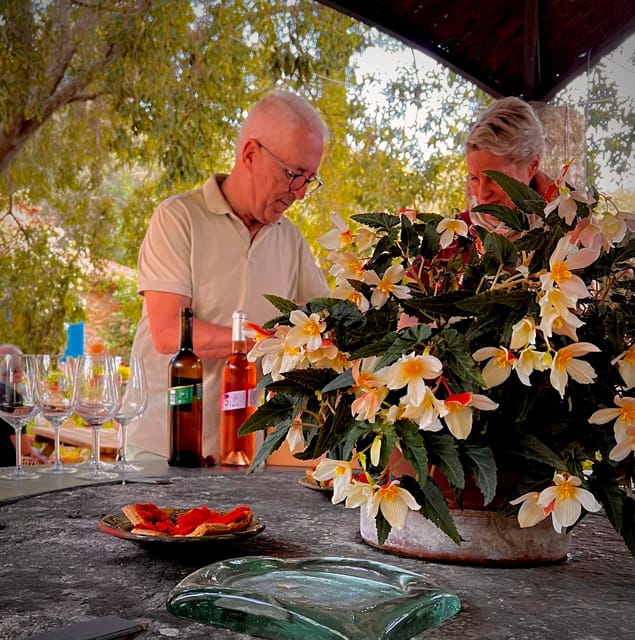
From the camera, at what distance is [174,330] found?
6.90ft

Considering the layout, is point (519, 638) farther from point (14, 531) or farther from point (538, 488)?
point (14, 531)

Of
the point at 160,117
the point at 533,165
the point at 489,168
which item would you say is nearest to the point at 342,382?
the point at 489,168

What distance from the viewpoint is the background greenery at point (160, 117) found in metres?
5.82

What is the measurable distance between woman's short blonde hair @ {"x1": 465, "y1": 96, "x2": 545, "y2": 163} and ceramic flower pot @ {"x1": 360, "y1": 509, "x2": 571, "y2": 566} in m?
1.41

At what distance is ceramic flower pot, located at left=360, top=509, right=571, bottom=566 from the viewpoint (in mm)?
869

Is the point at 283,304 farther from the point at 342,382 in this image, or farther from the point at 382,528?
the point at 382,528

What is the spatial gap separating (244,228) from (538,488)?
161 centimetres

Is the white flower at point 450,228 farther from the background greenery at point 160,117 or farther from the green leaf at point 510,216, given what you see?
the background greenery at point 160,117

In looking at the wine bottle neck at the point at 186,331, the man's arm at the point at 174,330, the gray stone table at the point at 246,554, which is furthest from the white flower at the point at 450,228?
the man's arm at the point at 174,330

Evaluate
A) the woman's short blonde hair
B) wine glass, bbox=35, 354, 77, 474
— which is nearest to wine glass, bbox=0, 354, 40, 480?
wine glass, bbox=35, 354, 77, 474

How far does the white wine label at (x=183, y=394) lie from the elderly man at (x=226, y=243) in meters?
0.51

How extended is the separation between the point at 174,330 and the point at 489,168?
2.74ft

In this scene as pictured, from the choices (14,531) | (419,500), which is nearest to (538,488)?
(419,500)

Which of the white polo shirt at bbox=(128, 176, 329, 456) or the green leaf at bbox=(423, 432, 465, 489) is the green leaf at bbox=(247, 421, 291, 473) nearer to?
the green leaf at bbox=(423, 432, 465, 489)
